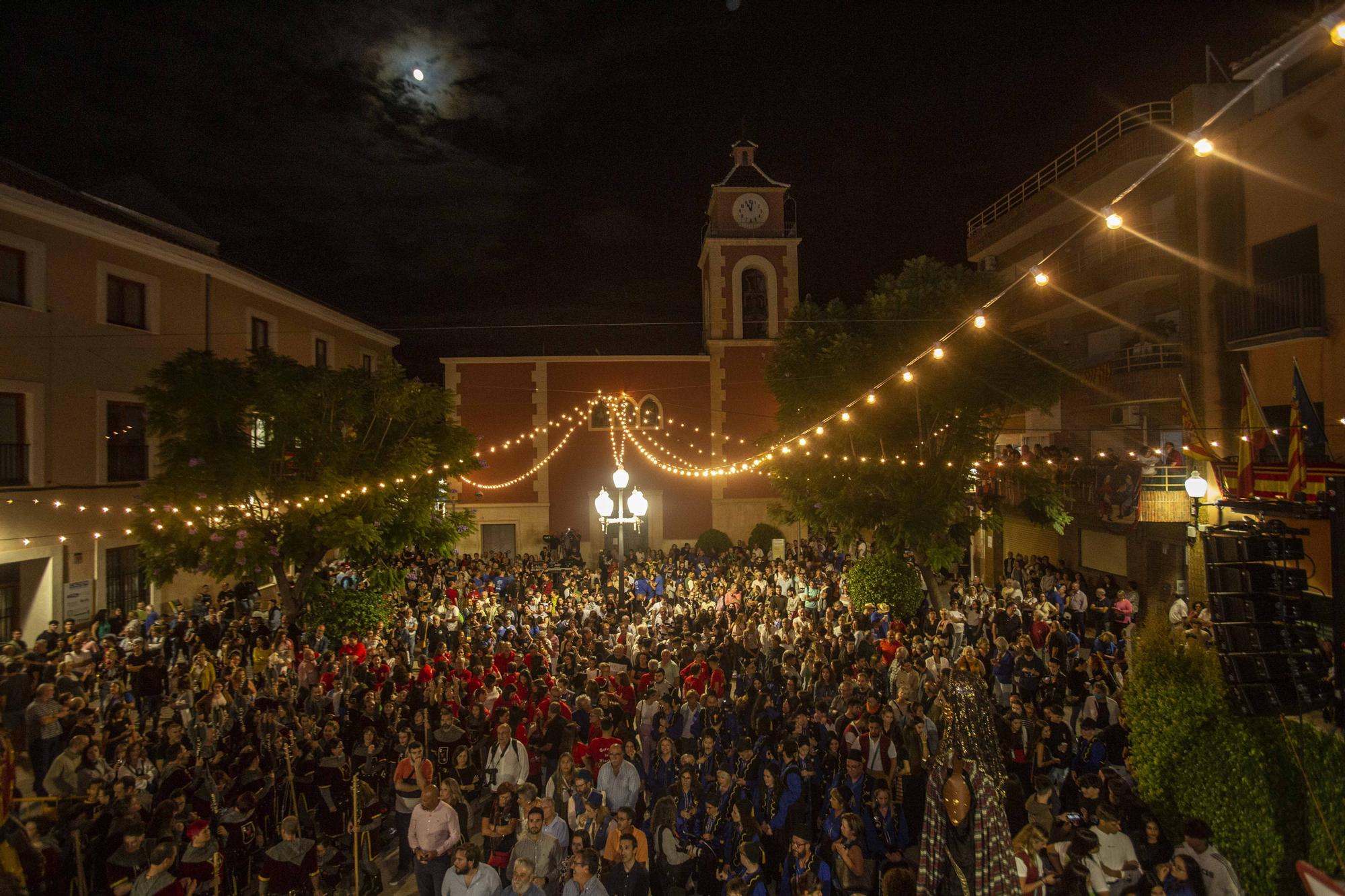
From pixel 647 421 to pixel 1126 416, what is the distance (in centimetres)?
1509

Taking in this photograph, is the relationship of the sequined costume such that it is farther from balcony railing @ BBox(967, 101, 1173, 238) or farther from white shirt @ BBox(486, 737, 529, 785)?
balcony railing @ BBox(967, 101, 1173, 238)

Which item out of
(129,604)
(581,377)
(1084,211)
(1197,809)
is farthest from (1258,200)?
(129,604)

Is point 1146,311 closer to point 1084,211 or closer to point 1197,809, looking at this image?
point 1084,211

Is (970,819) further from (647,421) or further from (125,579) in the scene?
(647,421)

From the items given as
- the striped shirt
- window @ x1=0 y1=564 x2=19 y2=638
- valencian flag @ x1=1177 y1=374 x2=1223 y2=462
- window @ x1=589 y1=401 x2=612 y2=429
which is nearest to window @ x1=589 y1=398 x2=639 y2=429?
window @ x1=589 y1=401 x2=612 y2=429

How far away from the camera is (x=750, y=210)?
2822 centimetres

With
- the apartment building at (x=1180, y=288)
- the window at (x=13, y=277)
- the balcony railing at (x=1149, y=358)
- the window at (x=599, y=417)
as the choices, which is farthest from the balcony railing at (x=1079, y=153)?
the window at (x=13, y=277)

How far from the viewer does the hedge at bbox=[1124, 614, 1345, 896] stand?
5891 mm

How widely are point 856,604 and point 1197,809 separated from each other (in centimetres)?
927

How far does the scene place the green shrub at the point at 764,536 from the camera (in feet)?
85.1

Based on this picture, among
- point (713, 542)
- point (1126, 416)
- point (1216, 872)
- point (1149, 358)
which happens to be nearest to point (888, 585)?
point (1149, 358)

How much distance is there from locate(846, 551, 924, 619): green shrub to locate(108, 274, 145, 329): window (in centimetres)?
1644

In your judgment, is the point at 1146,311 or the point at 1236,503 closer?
the point at 1236,503

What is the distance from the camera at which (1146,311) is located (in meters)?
16.9
